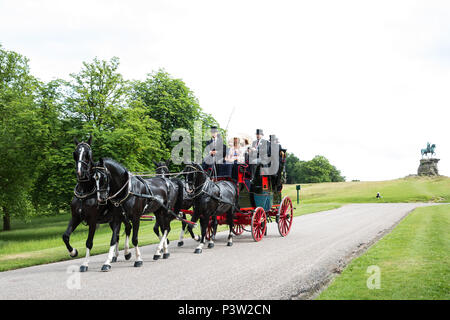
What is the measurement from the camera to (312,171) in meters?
A: 108

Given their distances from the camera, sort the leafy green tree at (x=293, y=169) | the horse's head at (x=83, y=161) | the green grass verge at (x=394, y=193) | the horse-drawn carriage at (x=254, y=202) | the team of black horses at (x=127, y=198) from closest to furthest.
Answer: the horse's head at (x=83, y=161), the team of black horses at (x=127, y=198), the horse-drawn carriage at (x=254, y=202), the green grass verge at (x=394, y=193), the leafy green tree at (x=293, y=169)

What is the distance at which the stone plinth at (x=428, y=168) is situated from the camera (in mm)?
75688

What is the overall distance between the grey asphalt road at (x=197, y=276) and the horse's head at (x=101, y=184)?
1553mm

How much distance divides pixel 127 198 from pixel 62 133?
1842 cm

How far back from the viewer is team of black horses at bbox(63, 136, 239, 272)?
816cm

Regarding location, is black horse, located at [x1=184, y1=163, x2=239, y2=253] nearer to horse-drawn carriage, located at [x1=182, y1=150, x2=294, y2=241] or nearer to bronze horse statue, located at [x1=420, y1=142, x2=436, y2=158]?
horse-drawn carriage, located at [x1=182, y1=150, x2=294, y2=241]

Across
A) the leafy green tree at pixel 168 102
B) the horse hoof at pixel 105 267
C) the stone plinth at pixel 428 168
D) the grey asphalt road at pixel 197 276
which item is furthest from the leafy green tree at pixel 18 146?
the stone plinth at pixel 428 168

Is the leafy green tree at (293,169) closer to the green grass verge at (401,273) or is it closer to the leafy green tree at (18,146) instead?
the leafy green tree at (18,146)

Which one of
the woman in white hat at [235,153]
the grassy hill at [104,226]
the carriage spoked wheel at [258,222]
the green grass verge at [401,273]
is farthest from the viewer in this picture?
the woman in white hat at [235,153]

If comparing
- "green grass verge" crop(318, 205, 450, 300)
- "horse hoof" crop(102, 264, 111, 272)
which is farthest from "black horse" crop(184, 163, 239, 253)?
"green grass verge" crop(318, 205, 450, 300)

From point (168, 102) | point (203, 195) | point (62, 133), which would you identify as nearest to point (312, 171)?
point (168, 102)
